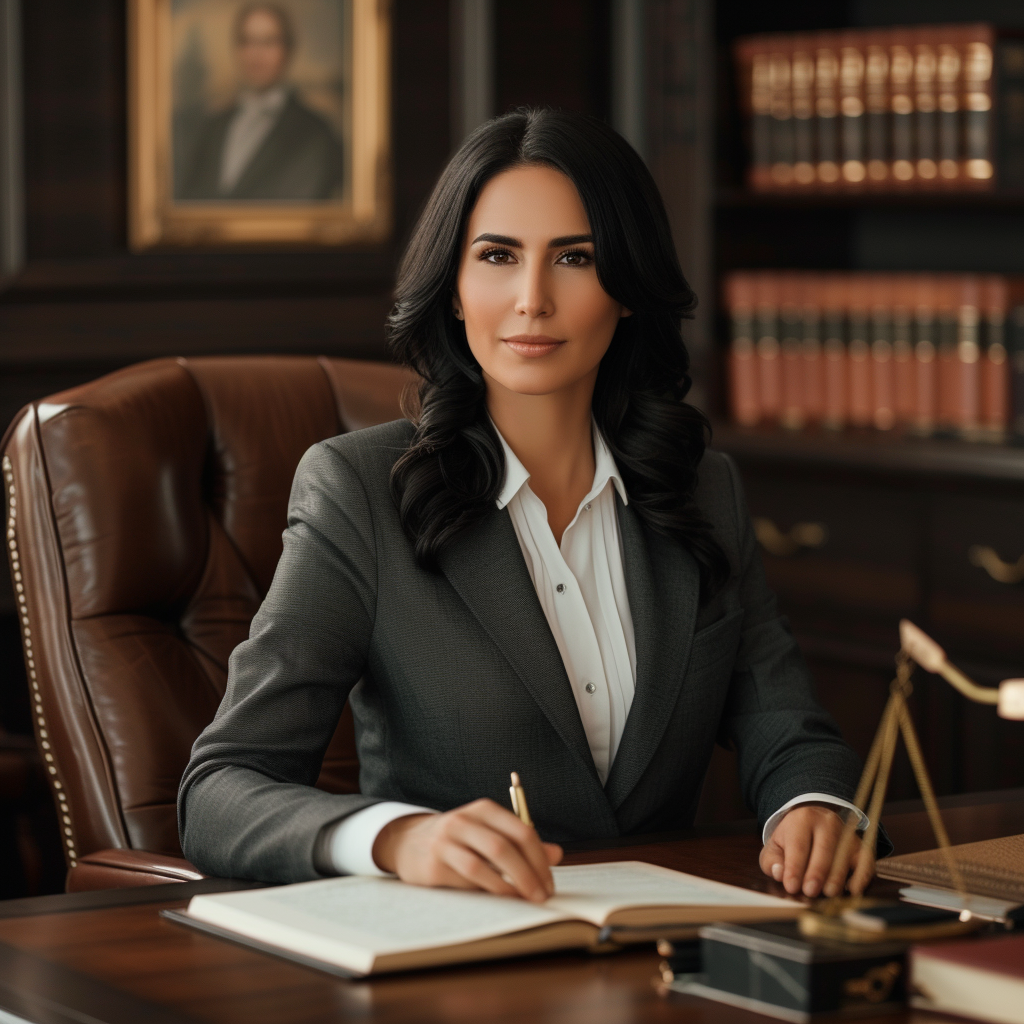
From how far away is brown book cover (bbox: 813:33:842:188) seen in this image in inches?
148

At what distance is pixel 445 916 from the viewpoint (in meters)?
1.24

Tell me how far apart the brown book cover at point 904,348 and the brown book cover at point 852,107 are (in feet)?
0.88

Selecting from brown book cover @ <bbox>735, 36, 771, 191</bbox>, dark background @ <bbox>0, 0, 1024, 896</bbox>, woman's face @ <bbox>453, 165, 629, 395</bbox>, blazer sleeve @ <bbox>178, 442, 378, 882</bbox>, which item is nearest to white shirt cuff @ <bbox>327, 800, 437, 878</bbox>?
blazer sleeve @ <bbox>178, 442, 378, 882</bbox>

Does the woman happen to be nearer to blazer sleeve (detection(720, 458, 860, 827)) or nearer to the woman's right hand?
blazer sleeve (detection(720, 458, 860, 827))

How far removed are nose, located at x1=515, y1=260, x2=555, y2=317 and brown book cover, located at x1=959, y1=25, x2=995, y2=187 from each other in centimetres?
218

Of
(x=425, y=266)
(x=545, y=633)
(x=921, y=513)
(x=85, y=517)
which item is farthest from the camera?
(x=921, y=513)

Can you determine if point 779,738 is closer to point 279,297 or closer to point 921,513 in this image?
point 921,513

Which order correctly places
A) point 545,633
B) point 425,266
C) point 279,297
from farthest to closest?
point 279,297
point 425,266
point 545,633

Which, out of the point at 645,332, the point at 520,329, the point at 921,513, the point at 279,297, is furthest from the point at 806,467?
the point at 520,329

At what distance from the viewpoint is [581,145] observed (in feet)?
5.80

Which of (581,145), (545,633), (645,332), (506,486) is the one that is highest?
(581,145)

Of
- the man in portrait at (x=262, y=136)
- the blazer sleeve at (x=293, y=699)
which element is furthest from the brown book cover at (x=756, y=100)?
the blazer sleeve at (x=293, y=699)

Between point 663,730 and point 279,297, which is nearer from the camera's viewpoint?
point 663,730

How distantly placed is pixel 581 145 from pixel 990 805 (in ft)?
2.70
